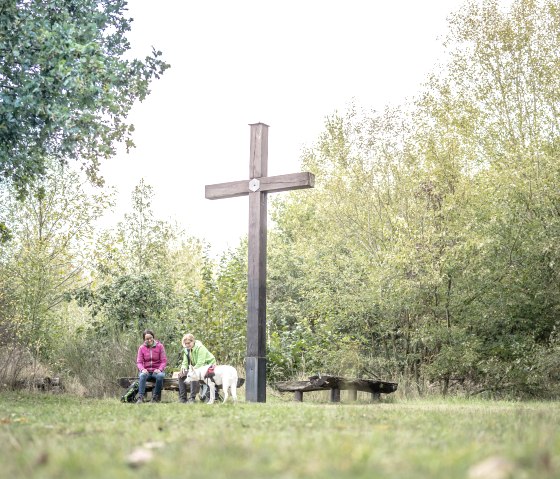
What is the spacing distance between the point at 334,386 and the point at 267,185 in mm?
4139

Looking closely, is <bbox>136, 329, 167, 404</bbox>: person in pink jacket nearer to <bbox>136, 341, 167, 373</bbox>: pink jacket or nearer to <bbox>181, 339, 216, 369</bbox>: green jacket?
<bbox>136, 341, 167, 373</bbox>: pink jacket

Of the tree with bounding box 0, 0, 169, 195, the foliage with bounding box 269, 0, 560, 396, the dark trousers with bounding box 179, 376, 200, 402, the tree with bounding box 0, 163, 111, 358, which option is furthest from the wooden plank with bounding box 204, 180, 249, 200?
the tree with bounding box 0, 163, 111, 358

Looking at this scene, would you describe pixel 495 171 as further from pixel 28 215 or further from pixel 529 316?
pixel 28 215

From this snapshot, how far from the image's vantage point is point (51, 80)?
12.5 meters

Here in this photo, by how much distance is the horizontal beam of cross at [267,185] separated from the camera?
14.5 metres

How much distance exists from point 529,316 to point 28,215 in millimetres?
18000

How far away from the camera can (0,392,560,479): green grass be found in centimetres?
393

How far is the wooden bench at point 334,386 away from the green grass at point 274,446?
6811mm

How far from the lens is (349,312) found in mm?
21250

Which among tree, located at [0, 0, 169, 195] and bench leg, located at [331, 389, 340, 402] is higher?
tree, located at [0, 0, 169, 195]

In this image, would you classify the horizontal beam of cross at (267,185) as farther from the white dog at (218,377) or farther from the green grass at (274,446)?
the green grass at (274,446)

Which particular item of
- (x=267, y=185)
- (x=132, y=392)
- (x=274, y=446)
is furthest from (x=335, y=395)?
(x=274, y=446)

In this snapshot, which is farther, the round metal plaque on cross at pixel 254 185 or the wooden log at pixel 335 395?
the wooden log at pixel 335 395

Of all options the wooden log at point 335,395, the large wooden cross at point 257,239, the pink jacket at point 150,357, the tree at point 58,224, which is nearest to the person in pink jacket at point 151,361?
the pink jacket at point 150,357
